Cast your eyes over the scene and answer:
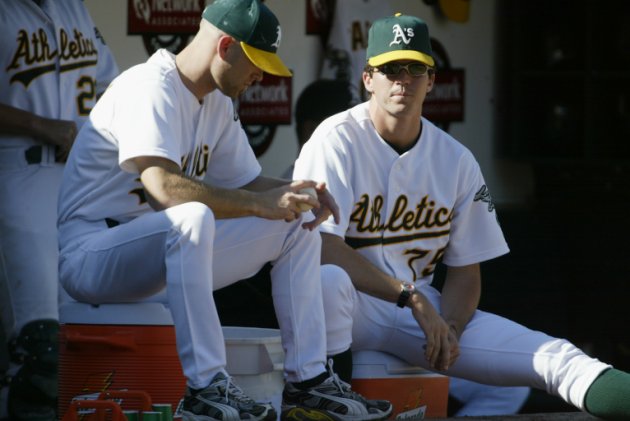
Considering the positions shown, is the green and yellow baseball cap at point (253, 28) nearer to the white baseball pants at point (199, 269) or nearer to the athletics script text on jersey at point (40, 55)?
the white baseball pants at point (199, 269)

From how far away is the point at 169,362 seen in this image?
3.35 m

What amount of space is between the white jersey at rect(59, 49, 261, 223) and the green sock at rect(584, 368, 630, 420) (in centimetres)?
115

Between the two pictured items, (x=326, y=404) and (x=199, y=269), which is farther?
(x=326, y=404)

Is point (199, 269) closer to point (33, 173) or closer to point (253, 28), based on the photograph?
point (253, 28)

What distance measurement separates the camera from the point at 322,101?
5301 mm

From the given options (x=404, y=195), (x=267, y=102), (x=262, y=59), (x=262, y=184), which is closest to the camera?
(x=262, y=59)

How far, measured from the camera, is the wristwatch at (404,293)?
379cm

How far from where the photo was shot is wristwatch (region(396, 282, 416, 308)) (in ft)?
12.4

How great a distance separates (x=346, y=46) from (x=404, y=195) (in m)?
1.95

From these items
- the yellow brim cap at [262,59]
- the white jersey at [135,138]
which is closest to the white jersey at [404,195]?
the white jersey at [135,138]

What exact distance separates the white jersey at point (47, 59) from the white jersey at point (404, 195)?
2.58 feet

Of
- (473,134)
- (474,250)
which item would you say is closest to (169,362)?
(474,250)

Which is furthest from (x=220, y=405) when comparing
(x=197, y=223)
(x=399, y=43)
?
(x=399, y=43)

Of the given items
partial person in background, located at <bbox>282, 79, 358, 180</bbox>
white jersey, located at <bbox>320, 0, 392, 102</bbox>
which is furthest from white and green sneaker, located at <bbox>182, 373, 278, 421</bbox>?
white jersey, located at <bbox>320, 0, 392, 102</bbox>
